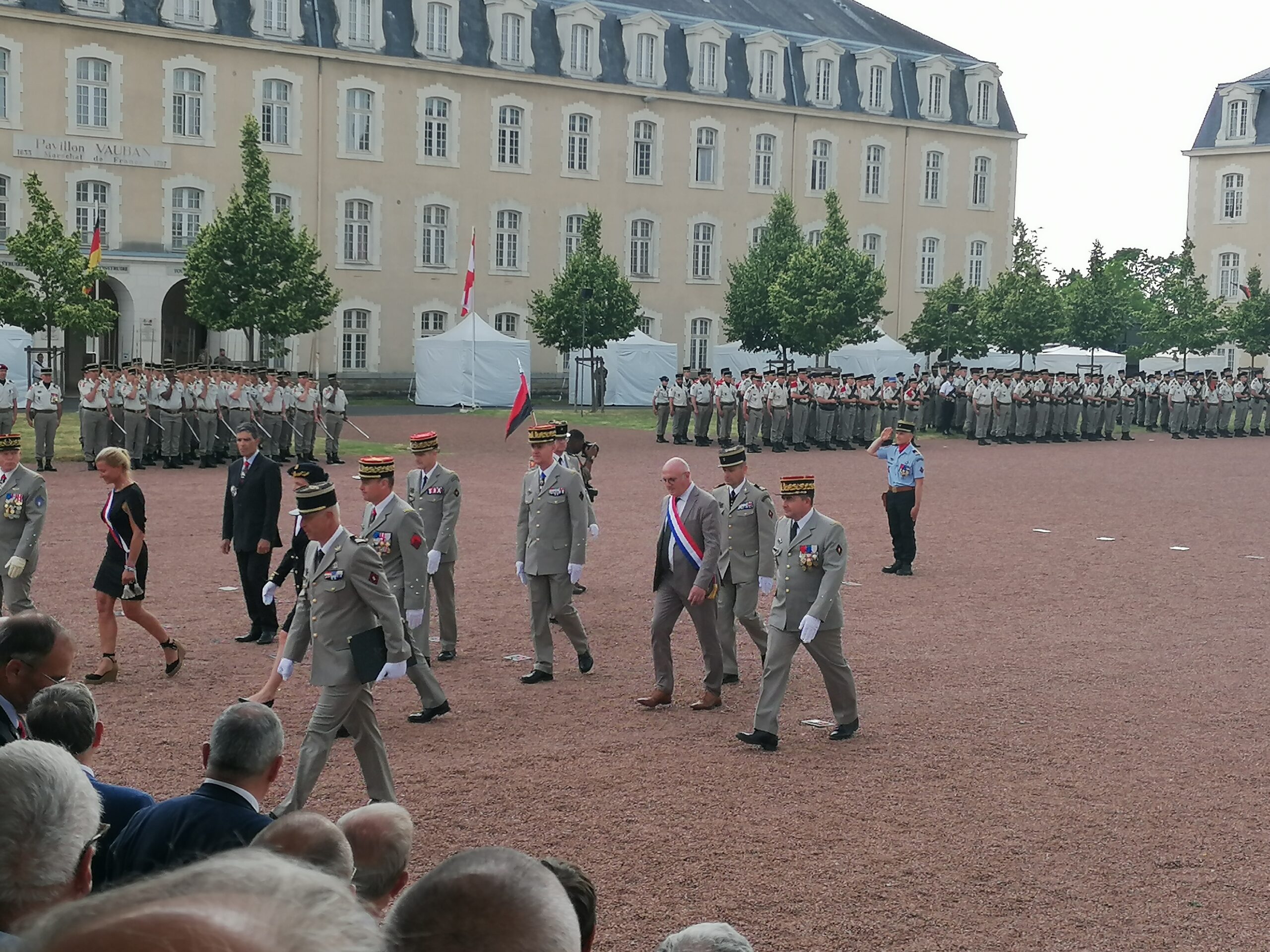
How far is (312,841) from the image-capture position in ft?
11.8

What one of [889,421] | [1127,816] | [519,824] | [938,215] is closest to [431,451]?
[519,824]

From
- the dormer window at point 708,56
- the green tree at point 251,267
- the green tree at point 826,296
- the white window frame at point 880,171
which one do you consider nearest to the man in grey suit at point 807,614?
the green tree at point 251,267

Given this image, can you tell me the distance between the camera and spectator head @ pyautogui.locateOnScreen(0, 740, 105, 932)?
9.10 ft

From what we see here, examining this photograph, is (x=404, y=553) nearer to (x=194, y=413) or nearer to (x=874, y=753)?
(x=874, y=753)

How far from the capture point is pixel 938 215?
58.4m

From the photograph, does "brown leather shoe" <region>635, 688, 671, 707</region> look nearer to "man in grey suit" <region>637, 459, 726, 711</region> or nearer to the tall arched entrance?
"man in grey suit" <region>637, 459, 726, 711</region>

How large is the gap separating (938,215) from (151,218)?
30.7m

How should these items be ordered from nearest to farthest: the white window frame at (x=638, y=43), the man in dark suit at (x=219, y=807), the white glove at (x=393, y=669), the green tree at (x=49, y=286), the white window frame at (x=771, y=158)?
the man in dark suit at (x=219, y=807)
the white glove at (x=393, y=669)
the green tree at (x=49, y=286)
the white window frame at (x=638, y=43)
the white window frame at (x=771, y=158)

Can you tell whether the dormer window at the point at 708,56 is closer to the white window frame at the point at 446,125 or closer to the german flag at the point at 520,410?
the white window frame at the point at 446,125

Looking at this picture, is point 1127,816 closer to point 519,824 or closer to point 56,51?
point 519,824

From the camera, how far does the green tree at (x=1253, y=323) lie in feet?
185

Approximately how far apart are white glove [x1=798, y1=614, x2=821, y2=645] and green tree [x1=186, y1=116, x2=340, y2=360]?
29.1m

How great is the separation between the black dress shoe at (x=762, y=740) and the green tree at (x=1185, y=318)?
49411mm

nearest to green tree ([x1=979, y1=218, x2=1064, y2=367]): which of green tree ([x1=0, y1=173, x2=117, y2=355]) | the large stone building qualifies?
the large stone building
